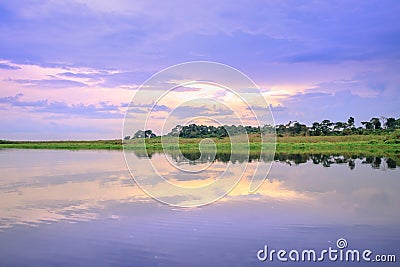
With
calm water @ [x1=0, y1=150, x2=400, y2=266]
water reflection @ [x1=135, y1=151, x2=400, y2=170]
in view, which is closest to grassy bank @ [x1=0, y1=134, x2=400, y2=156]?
water reflection @ [x1=135, y1=151, x2=400, y2=170]

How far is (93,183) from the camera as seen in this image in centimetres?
1388

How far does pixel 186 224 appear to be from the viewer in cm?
811

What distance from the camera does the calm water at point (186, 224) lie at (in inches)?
252

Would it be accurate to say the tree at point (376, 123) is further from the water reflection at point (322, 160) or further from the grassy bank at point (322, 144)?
the water reflection at point (322, 160)

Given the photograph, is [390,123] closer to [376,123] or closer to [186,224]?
[376,123]

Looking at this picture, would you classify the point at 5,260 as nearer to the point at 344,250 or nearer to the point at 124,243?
the point at 124,243

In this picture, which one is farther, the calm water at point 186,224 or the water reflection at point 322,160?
the water reflection at point 322,160

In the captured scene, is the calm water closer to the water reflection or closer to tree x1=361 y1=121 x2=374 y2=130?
the water reflection

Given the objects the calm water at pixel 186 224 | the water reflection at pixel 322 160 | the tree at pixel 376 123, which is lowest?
the calm water at pixel 186 224

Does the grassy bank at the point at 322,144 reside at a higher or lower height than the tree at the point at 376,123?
lower

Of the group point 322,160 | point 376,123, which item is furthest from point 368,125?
point 322,160

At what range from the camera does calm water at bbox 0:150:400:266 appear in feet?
21.0

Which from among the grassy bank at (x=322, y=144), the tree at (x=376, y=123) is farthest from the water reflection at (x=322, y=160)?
the tree at (x=376, y=123)

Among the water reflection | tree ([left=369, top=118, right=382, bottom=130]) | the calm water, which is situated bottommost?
the calm water
